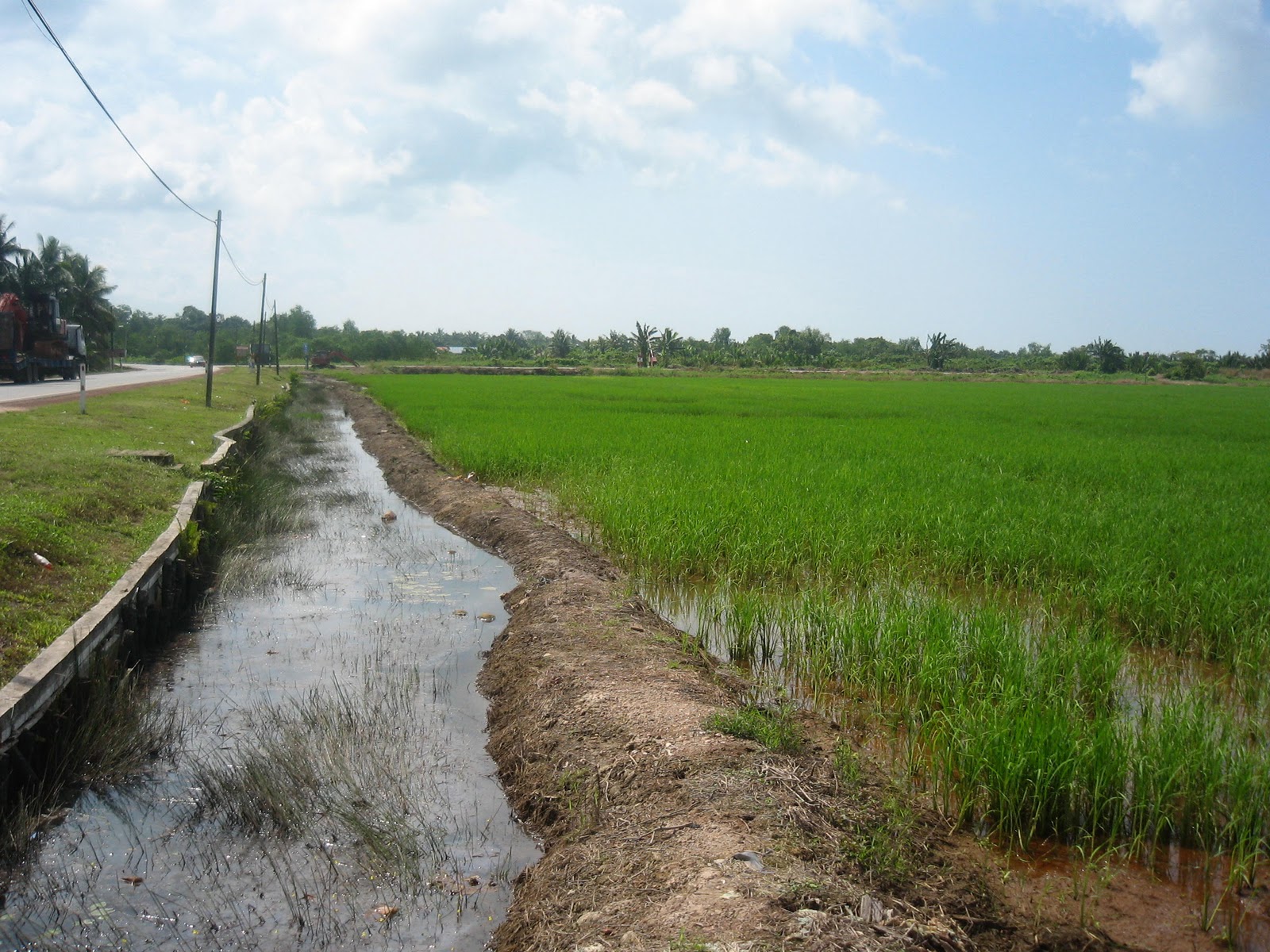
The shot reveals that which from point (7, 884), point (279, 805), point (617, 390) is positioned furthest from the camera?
point (617, 390)

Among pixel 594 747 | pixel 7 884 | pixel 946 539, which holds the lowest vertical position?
pixel 7 884

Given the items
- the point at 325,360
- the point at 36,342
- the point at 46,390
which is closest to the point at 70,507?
the point at 46,390

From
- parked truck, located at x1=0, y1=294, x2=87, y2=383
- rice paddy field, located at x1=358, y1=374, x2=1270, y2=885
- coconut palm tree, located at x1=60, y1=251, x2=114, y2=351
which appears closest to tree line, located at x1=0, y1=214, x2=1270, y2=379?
coconut palm tree, located at x1=60, y1=251, x2=114, y2=351

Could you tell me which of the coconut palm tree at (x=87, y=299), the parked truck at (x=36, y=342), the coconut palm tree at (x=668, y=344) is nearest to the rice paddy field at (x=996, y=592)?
the parked truck at (x=36, y=342)

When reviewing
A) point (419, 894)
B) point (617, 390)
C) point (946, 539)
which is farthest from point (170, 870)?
point (617, 390)

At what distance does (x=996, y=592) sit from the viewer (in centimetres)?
649

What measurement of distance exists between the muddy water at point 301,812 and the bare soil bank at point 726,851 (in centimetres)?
28

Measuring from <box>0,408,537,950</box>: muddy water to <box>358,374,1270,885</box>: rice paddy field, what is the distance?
1.82 metres

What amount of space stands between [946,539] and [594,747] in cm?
442

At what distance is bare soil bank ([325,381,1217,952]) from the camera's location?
8.61ft

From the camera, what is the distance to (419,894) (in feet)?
10.4

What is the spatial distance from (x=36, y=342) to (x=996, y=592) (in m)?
25.9

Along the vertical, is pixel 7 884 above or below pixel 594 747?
below

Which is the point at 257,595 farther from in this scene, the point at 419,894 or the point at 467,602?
the point at 419,894
